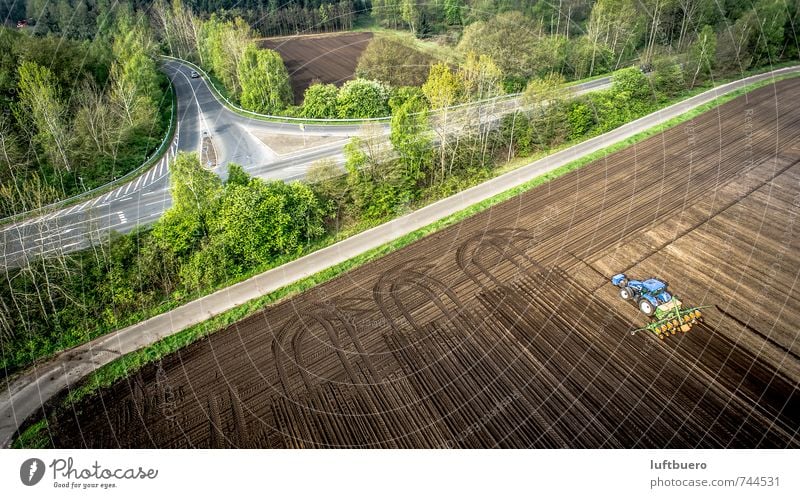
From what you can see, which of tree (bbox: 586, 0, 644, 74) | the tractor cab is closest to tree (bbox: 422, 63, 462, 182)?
the tractor cab

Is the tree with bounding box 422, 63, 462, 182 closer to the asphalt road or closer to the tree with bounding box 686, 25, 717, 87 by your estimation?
the asphalt road

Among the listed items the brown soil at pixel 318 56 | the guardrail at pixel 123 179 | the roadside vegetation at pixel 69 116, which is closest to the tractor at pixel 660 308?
the guardrail at pixel 123 179

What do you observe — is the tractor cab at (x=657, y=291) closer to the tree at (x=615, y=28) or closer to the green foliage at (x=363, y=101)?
the green foliage at (x=363, y=101)

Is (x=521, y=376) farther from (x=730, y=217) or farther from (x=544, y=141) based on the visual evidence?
(x=544, y=141)

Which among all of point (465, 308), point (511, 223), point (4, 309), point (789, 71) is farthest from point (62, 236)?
point (789, 71)

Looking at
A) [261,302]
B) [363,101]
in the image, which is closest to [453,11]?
[363,101]
